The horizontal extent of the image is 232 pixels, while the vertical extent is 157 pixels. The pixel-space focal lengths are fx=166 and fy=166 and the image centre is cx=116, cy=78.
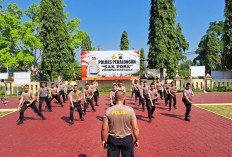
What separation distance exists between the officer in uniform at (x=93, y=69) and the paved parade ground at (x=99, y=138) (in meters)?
16.0

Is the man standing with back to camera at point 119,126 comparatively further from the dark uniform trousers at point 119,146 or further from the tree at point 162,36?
the tree at point 162,36

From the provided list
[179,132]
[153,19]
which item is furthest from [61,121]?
[153,19]

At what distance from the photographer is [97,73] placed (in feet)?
82.2

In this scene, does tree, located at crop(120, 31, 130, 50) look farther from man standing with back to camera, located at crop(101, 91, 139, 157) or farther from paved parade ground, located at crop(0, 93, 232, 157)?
man standing with back to camera, located at crop(101, 91, 139, 157)

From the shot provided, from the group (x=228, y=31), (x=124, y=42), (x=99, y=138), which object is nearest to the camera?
(x=99, y=138)

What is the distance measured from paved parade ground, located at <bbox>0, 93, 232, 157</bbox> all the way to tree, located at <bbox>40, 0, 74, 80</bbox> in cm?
1555

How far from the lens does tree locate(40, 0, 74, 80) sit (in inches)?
912

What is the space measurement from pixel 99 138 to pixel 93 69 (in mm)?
19109

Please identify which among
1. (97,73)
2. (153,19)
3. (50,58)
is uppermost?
(153,19)

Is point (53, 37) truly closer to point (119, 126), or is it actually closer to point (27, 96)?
point (27, 96)

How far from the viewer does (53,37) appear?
23.7 metres

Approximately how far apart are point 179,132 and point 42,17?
2358 centimetres

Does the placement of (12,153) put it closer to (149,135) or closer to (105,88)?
(149,135)

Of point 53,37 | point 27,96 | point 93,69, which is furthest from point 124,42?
point 27,96
